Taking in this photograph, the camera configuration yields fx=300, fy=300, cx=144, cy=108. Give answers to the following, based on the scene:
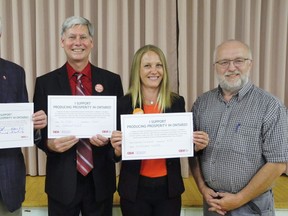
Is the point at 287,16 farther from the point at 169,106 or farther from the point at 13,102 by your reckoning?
the point at 13,102

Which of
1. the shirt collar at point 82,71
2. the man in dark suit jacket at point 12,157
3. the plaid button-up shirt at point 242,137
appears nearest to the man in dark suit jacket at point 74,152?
the shirt collar at point 82,71

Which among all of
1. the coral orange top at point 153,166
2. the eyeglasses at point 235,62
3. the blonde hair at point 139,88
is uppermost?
the eyeglasses at point 235,62

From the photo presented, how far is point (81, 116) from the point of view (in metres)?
1.71

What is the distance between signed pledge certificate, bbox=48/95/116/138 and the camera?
5.48 feet

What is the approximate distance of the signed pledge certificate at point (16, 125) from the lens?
157 centimetres

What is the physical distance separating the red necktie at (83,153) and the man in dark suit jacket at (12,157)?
0.27 m

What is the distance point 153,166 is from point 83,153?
1.39ft

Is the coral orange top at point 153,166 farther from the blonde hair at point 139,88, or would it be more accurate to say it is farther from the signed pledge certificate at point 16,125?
the signed pledge certificate at point 16,125

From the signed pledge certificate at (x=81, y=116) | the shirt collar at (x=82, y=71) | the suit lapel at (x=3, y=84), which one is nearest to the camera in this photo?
the suit lapel at (x=3, y=84)

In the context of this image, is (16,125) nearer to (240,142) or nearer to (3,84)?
(3,84)

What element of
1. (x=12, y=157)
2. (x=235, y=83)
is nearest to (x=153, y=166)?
(x=235, y=83)

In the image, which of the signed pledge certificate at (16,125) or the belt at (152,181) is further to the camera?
the belt at (152,181)

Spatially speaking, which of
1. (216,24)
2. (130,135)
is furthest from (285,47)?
(130,135)

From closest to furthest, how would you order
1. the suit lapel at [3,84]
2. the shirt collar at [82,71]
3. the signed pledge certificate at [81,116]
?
the suit lapel at [3,84]
the signed pledge certificate at [81,116]
the shirt collar at [82,71]
